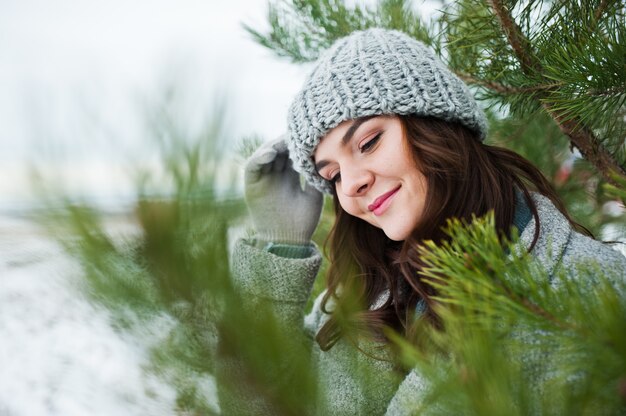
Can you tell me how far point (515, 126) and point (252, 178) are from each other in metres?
0.60

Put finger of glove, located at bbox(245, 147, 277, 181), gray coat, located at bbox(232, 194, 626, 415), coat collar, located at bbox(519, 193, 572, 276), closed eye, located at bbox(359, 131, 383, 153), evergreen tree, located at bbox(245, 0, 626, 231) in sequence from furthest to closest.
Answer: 1. finger of glove, located at bbox(245, 147, 277, 181)
2. closed eye, located at bbox(359, 131, 383, 153)
3. coat collar, located at bbox(519, 193, 572, 276)
4. evergreen tree, located at bbox(245, 0, 626, 231)
5. gray coat, located at bbox(232, 194, 626, 415)

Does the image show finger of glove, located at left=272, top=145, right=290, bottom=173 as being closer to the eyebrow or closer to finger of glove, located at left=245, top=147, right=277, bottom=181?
finger of glove, located at left=245, top=147, right=277, bottom=181

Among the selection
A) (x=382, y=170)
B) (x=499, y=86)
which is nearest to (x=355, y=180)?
(x=382, y=170)

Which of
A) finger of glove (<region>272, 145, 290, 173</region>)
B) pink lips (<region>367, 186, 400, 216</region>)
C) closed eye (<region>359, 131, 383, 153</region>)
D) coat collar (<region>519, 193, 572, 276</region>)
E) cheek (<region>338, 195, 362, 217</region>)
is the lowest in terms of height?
finger of glove (<region>272, 145, 290, 173</region>)

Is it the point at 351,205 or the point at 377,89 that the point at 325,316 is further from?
the point at 377,89

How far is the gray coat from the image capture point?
1.00ft

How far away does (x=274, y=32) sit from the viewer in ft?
3.15

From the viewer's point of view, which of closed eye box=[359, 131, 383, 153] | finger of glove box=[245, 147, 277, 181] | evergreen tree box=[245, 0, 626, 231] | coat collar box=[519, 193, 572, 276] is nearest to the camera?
evergreen tree box=[245, 0, 626, 231]

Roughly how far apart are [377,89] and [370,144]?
0.28 feet

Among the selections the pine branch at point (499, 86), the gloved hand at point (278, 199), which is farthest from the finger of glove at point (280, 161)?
the pine branch at point (499, 86)

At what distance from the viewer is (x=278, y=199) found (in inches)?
38.1

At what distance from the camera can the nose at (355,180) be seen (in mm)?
691

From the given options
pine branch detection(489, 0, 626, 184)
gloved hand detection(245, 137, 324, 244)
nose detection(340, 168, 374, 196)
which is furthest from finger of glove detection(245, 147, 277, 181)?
pine branch detection(489, 0, 626, 184)

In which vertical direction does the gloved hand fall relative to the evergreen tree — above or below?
below
